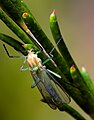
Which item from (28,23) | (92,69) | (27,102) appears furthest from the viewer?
(92,69)

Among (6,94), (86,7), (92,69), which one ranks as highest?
(86,7)

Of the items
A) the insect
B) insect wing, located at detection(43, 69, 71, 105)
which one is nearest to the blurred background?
the insect

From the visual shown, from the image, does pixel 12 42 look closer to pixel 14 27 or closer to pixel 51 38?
pixel 14 27

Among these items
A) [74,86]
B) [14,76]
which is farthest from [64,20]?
[74,86]

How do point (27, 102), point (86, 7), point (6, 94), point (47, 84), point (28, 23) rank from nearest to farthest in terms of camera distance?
→ point (28, 23)
point (47, 84)
point (6, 94)
point (27, 102)
point (86, 7)

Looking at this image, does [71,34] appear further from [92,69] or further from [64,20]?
[92,69]

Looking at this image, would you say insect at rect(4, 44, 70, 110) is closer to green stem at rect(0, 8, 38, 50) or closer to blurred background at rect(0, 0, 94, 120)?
green stem at rect(0, 8, 38, 50)

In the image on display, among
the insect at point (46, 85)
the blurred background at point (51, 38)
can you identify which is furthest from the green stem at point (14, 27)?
the blurred background at point (51, 38)

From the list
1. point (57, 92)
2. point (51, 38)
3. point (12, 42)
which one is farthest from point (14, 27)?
point (51, 38)
